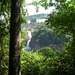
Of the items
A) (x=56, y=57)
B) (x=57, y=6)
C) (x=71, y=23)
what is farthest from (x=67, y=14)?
(x=56, y=57)

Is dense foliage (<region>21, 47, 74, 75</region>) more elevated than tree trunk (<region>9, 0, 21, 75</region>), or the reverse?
tree trunk (<region>9, 0, 21, 75</region>)

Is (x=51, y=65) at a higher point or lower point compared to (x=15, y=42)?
lower

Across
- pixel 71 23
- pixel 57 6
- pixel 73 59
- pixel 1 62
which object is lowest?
pixel 1 62

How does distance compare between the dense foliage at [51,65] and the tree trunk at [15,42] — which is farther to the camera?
the dense foliage at [51,65]

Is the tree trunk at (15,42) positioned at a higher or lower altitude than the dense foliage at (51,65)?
higher

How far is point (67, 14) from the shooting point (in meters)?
7.16

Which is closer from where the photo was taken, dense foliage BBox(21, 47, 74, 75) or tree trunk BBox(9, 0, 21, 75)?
tree trunk BBox(9, 0, 21, 75)

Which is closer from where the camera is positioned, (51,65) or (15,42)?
(15,42)

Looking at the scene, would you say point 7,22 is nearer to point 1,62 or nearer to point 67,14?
point 1,62

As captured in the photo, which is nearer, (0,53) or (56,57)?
Result: (56,57)

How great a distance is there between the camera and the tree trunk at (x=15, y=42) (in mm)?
4703

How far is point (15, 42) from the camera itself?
477 cm

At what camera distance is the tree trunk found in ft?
15.4

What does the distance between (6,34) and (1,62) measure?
4.47 ft
